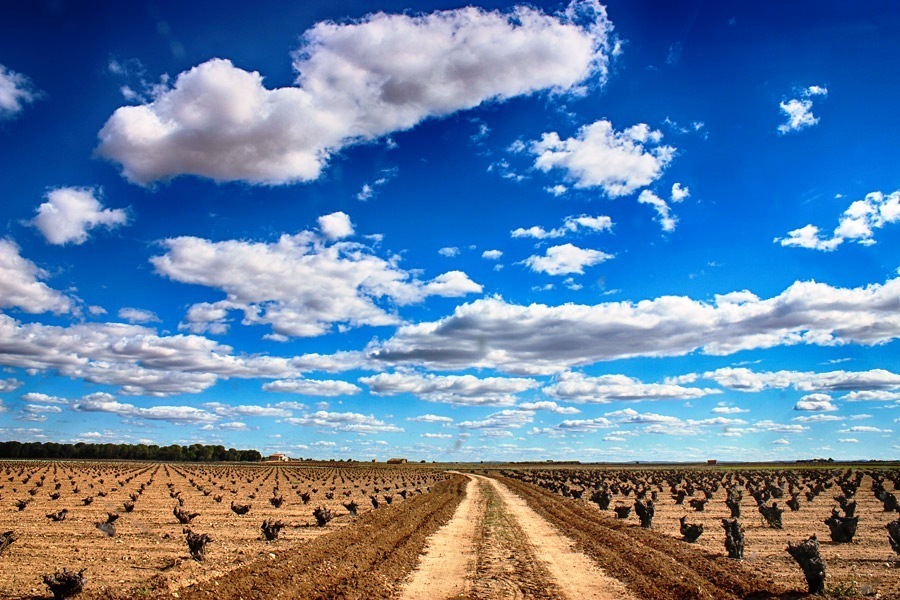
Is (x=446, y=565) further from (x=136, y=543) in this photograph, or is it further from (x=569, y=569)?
(x=136, y=543)

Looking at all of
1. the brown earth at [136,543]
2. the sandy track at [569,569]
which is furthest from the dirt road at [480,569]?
the brown earth at [136,543]

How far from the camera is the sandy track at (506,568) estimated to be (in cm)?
1473

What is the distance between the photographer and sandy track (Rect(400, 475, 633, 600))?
14727 millimetres

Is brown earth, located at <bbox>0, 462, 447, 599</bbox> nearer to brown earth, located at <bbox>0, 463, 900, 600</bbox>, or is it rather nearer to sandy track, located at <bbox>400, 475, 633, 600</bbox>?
brown earth, located at <bbox>0, 463, 900, 600</bbox>

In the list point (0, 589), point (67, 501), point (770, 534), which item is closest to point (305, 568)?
point (0, 589)

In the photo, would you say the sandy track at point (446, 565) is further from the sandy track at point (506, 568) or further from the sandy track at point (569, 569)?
the sandy track at point (569, 569)

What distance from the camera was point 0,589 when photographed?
15.6m

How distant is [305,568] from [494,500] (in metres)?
32.4

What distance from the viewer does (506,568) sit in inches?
704

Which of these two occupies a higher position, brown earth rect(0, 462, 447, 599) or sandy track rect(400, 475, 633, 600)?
sandy track rect(400, 475, 633, 600)

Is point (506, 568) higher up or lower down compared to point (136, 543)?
higher up

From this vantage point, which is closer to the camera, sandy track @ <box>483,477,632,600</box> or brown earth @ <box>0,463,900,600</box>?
sandy track @ <box>483,477,632,600</box>

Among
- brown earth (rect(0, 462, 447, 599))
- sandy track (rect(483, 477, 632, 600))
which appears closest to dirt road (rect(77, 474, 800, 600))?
sandy track (rect(483, 477, 632, 600))

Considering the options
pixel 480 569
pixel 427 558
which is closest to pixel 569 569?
pixel 480 569
